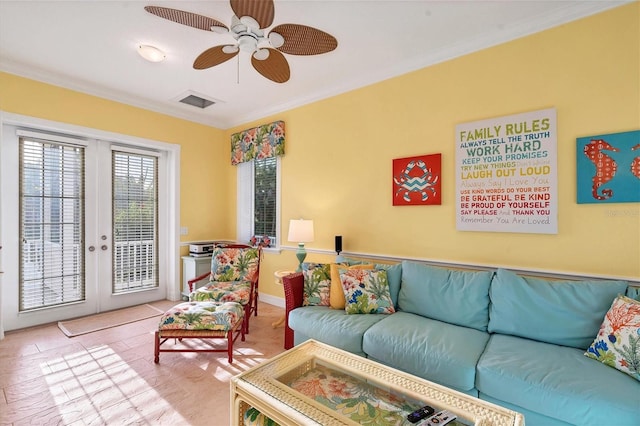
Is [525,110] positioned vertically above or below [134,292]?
above

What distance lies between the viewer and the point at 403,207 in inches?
122

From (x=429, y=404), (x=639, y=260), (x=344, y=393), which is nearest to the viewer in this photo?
(x=429, y=404)

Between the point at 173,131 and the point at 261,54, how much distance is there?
2774 millimetres

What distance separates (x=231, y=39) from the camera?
8.71ft

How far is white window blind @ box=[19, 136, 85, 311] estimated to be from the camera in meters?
3.36

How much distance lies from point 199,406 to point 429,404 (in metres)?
1.56

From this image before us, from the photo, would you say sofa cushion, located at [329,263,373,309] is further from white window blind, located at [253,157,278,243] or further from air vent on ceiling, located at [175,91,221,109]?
air vent on ceiling, located at [175,91,221,109]

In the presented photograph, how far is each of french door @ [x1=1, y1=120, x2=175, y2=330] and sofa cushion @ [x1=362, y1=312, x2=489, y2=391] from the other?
11.7 feet

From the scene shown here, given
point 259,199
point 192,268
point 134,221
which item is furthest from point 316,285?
point 134,221

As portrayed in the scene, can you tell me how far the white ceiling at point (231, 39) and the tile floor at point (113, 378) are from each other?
2.83m

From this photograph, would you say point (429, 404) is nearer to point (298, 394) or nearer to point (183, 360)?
point (298, 394)

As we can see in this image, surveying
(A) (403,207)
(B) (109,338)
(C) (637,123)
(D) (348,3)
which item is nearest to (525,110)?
(C) (637,123)

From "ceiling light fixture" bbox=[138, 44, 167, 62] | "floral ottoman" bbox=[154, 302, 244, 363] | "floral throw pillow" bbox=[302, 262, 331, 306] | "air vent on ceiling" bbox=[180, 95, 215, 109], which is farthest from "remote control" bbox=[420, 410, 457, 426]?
"air vent on ceiling" bbox=[180, 95, 215, 109]

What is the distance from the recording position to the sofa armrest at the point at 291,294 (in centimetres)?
279
